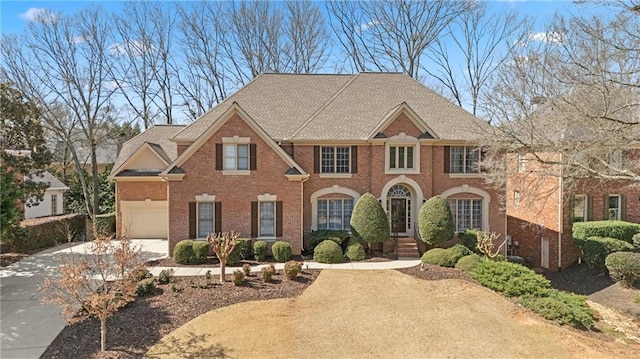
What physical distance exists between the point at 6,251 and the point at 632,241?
31.4m

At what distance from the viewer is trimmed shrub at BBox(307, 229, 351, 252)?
57.7ft

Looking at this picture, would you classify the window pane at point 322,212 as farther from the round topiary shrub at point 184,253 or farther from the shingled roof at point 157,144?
the shingled roof at point 157,144

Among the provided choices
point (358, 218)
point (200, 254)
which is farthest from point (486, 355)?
point (200, 254)

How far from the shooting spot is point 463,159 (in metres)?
19.5

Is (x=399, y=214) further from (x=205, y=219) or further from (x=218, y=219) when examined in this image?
(x=205, y=219)

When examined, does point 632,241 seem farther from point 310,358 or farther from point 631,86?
point 310,358

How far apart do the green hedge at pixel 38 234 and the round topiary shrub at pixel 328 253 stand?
1117cm

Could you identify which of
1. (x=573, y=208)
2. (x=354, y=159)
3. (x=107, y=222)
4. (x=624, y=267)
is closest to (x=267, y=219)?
(x=354, y=159)

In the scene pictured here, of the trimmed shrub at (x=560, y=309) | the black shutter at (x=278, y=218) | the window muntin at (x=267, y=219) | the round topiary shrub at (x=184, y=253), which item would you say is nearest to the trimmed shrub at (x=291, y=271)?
the black shutter at (x=278, y=218)

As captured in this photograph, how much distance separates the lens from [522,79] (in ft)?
55.2

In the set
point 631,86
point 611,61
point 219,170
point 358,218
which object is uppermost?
point 611,61

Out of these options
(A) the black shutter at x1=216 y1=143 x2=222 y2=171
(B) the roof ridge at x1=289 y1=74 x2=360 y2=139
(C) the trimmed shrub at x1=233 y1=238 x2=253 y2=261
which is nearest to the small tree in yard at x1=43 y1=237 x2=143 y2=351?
(C) the trimmed shrub at x1=233 y1=238 x2=253 y2=261

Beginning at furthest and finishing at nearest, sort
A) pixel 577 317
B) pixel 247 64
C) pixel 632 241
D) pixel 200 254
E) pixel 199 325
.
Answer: pixel 247 64, pixel 632 241, pixel 200 254, pixel 577 317, pixel 199 325

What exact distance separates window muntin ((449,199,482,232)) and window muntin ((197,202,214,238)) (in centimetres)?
1232
